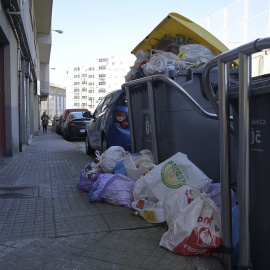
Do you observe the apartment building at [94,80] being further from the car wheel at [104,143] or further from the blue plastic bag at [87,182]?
the blue plastic bag at [87,182]

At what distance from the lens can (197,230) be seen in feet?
9.00

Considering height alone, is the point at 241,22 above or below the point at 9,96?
above

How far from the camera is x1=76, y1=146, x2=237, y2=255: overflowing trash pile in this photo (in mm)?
2783

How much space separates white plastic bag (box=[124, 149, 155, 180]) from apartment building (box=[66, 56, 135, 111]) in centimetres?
11507

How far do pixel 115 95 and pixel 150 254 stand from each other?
207 inches

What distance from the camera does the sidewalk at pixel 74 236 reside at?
2.74 meters

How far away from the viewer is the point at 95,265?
271cm

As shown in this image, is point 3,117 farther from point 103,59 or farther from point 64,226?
point 103,59

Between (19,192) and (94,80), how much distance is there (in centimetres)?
12742

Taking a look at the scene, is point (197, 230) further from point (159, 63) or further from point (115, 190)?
point (159, 63)

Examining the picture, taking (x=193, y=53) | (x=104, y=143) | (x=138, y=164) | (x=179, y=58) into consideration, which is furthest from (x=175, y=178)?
(x=104, y=143)

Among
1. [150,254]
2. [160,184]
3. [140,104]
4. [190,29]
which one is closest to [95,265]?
[150,254]

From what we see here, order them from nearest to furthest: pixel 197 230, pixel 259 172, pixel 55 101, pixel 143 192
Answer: pixel 259 172
pixel 197 230
pixel 143 192
pixel 55 101

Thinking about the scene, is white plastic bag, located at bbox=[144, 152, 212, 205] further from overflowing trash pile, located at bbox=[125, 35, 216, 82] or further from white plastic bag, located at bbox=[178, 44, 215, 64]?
white plastic bag, located at bbox=[178, 44, 215, 64]
